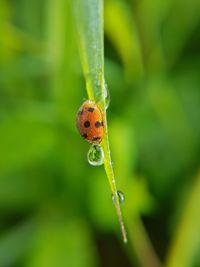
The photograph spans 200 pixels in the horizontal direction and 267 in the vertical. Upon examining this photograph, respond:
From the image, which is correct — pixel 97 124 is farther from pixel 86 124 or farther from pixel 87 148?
pixel 87 148

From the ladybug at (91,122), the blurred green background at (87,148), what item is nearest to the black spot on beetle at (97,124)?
the ladybug at (91,122)

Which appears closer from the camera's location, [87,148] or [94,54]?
[94,54]

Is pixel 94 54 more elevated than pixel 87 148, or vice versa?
pixel 94 54

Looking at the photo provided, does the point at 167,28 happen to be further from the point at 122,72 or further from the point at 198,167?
the point at 198,167

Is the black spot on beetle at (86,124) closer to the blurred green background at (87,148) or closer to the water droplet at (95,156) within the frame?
the water droplet at (95,156)

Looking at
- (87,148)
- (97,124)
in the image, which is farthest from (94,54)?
(87,148)

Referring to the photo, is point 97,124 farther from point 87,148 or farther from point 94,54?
point 87,148
